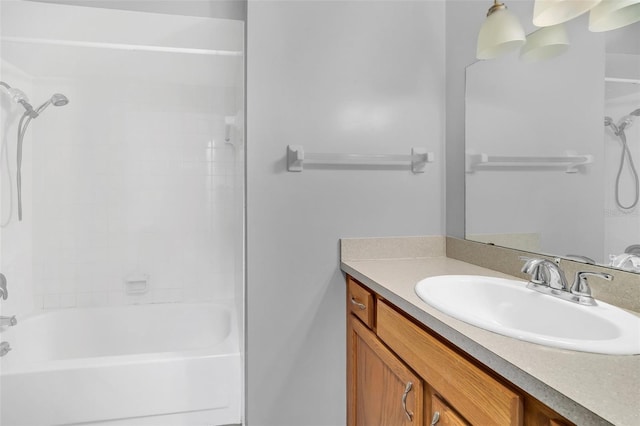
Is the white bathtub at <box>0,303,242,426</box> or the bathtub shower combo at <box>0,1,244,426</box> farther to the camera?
the bathtub shower combo at <box>0,1,244,426</box>

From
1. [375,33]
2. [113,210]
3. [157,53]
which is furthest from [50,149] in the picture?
[375,33]

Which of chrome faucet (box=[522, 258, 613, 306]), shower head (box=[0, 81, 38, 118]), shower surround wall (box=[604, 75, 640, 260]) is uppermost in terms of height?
shower head (box=[0, 81, 38, 118])

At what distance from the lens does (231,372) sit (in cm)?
176

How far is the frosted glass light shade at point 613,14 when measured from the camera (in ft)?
3.06

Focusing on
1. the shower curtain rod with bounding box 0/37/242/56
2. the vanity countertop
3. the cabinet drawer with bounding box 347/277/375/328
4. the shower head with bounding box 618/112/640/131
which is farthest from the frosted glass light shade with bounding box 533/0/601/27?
the shower curtain rod with bounding box 0/37/242/56

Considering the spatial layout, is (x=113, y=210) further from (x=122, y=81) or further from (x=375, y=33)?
(x=375, y=33)

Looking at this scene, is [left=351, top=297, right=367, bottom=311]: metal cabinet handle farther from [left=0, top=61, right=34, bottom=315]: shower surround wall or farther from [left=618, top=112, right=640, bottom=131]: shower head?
[left=0, top=61, right=34, bottom=315]: shower surround wall

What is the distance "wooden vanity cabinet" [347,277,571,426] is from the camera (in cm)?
67

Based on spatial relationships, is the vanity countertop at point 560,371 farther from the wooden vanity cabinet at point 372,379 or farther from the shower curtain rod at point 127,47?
the shower curtain rod at point 127,47

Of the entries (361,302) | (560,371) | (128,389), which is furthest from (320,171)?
(128,389)

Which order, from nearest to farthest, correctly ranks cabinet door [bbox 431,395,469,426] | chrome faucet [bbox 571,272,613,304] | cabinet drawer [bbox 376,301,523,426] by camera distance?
cabinet drawer [bbox 376,301,523,426] → cabinet door [bbox 431,395,469,426] → chrome faucet [bbox 571,272,613,304]

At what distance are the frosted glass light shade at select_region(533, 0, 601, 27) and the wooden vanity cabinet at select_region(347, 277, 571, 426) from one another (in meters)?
0.97

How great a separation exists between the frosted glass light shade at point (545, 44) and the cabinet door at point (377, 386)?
1.10 metres

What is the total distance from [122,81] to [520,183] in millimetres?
2415
